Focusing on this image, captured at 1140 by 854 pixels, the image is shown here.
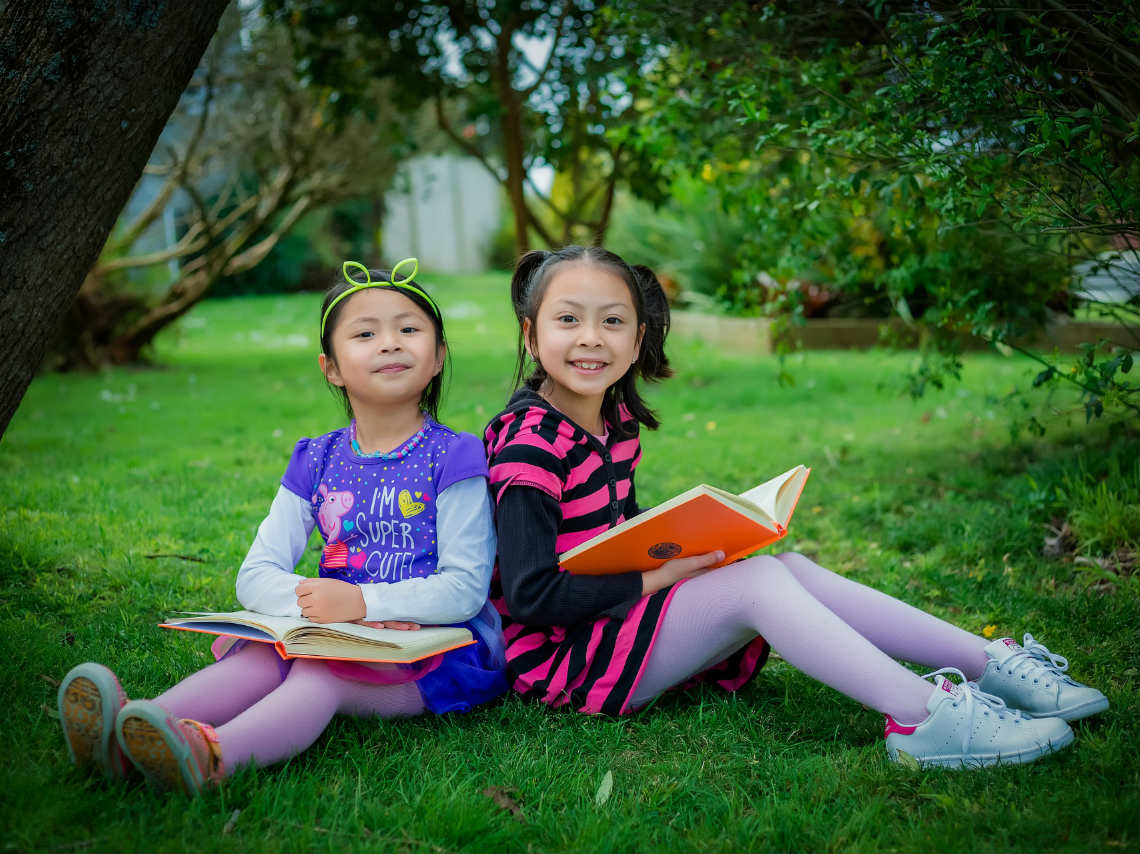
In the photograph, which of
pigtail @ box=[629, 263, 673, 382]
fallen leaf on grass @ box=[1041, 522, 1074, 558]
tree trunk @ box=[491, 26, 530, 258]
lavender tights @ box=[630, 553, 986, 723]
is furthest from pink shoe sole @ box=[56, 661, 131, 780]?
tree trunk @ box=[491, 26, 530, 258]

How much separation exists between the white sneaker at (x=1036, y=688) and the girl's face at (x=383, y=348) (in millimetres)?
1356

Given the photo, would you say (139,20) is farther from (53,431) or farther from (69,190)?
(53,431)

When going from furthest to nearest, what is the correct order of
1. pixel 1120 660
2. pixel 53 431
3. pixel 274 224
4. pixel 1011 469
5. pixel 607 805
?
pixel 274 224 < pixel 53 431 < pixel 1011 469 < pixel 1120 660 < pixel 607 805

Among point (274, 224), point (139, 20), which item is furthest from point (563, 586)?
point (274, 224)

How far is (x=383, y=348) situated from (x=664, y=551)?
0.74 metres

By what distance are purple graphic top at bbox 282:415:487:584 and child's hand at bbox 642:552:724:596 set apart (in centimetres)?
42

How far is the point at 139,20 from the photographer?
7.93 feet

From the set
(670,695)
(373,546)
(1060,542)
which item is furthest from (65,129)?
(1060,542)

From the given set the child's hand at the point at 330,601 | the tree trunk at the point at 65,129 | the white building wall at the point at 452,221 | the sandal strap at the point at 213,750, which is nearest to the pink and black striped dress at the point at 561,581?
the child's hand at the point at 330,601

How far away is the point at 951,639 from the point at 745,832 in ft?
2.34

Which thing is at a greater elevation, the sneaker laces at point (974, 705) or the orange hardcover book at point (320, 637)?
the orange hardcover book at point (320, 637)

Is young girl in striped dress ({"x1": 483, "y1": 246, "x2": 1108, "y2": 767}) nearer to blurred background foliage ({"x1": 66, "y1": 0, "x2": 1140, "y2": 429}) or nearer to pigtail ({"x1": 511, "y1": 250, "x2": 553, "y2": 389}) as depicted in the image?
pigtail ({"x1": 511, "y1": 250, "x2": 553, "y2": 389})

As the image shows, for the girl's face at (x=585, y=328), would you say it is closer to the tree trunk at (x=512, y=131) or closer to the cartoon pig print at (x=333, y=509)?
the cartoon pig print at (x=333, y=509)

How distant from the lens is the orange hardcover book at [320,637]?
200cm
